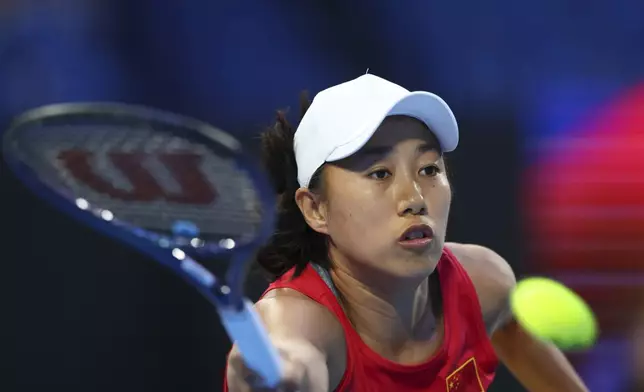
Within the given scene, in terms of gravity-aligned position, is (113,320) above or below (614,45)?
below

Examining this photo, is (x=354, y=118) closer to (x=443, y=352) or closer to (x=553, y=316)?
(x=443, y=352)

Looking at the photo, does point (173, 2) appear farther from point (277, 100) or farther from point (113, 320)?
point (113, 320)

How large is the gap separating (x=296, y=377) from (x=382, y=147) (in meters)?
0.39

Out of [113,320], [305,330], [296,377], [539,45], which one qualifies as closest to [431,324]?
[305,330]

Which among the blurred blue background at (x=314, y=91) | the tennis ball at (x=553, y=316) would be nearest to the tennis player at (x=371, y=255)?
the tennis ball at (x=553, y=316)

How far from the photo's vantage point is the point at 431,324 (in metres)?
1.56

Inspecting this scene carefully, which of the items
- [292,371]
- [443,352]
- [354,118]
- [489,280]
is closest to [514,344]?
[489,280]

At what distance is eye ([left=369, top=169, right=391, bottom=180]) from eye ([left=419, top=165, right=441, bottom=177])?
0.05 meters

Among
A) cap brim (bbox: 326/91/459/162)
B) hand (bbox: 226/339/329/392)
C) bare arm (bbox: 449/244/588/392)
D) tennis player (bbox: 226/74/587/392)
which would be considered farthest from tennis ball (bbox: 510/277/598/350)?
hand (bbox: 226/339/329/392)

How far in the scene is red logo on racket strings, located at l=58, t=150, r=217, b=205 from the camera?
3.80 feet

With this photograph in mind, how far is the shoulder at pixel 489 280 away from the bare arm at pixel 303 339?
0.32 metres

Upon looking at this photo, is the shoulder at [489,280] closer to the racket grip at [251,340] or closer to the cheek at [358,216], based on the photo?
the cheek at [358,216]

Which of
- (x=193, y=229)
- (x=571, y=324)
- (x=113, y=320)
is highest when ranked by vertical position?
(x=193, y=229)

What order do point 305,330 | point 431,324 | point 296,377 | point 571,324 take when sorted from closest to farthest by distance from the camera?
point 296,377
point 305,330
point 431,324
point 571,324
